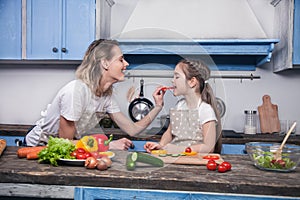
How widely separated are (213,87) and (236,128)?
1.52 m

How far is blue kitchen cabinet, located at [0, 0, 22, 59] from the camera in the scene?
2748 millimetres

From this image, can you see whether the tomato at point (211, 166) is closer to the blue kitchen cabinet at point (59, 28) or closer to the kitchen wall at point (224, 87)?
the kitchen wall at point (224, 87)

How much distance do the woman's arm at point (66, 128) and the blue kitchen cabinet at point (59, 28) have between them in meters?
1.13

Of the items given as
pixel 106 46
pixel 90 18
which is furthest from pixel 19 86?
pixel 106 46

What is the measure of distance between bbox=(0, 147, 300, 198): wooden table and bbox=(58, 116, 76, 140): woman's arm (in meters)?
0.42

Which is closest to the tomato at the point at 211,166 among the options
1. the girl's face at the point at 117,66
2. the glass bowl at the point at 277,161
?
the glass bowl at the point at 277,161

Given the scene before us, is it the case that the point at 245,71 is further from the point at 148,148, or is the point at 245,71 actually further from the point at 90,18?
the point at 148,148

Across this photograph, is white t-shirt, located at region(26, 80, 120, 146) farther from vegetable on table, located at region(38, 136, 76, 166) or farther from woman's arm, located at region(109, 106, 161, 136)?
vegetable on table, located at region(38, 136, 76, 166)

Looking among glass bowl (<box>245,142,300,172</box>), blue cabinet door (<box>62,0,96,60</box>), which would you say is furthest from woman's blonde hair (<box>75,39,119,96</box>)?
blue cabinet door (<box>62,0,96,60</box>)

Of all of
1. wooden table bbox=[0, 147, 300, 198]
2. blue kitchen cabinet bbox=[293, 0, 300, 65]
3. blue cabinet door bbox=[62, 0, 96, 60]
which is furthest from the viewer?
blue cabinet door bbox=[62, 0, 96, 60]

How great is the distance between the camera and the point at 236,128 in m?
2.90

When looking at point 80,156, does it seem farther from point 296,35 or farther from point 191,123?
point 296,35

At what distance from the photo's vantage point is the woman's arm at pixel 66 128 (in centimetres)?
166

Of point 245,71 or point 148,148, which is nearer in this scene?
point 148,148
